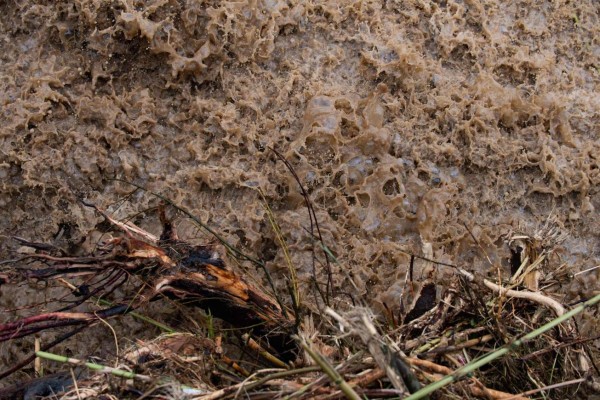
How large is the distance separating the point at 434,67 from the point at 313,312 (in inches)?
38.6

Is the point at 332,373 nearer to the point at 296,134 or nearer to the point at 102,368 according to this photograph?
the point at 102,368

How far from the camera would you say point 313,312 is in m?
2.23

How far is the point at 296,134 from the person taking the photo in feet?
7.96

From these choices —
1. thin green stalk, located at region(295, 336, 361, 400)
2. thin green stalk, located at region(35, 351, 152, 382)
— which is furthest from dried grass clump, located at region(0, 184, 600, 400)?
thin green stalk, located at region(295, 336, 361, 400)

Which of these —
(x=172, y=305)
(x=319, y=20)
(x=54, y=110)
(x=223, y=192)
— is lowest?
(x=172, y=305)

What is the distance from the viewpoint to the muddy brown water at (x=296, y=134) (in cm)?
235

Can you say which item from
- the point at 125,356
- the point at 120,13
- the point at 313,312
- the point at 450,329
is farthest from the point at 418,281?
the point at 120,13

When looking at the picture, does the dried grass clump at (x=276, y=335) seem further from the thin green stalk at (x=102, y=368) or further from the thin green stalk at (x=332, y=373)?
the thin green stalk at (x=332, y=373)

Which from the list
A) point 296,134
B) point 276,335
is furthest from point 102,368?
point 296,134

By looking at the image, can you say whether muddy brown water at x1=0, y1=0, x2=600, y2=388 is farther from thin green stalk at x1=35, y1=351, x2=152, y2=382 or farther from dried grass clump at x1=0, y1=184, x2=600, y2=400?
thin green stalk at x1=35, y1=351, x2=152, y2=382

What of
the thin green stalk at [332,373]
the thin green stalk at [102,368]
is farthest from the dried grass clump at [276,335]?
the thin green stalk at [332,373]

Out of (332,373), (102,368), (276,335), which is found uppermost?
(332,373)

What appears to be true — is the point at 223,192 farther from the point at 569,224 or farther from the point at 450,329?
the point at 569,224

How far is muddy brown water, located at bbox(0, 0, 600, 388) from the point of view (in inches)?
92.6
